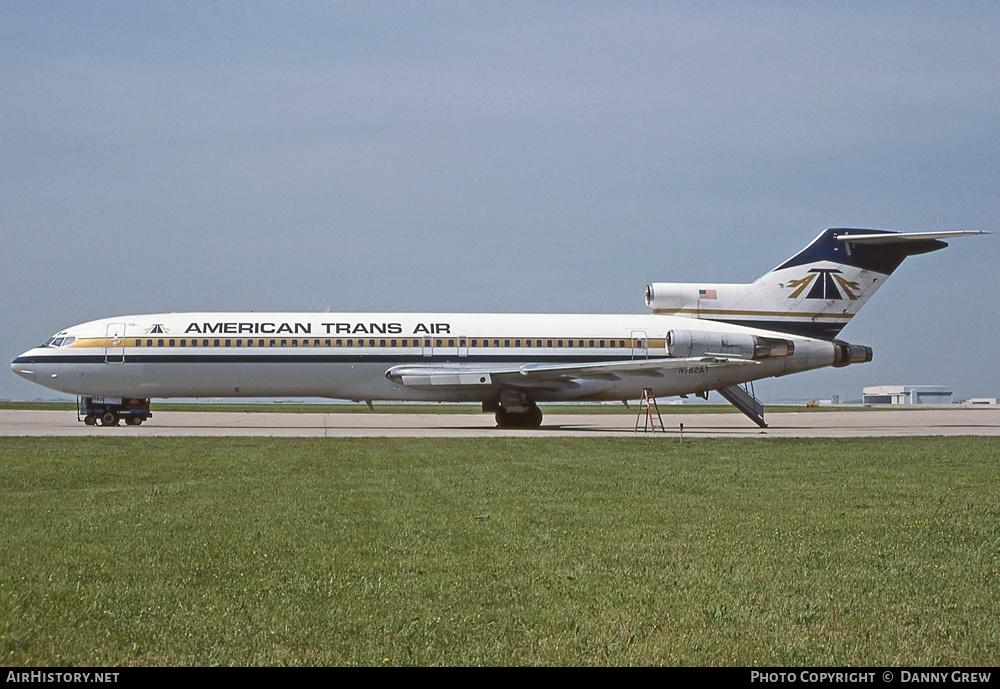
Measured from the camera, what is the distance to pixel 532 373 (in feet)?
115

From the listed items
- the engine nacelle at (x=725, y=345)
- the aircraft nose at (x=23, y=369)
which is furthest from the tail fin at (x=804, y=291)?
the aircraft nose at (x=23, y=369)

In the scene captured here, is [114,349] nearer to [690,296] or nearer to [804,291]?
[690,296]

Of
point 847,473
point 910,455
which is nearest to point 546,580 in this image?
point 847,473

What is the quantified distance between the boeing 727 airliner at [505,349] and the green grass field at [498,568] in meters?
18.2

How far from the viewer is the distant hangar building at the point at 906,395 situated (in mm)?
126688

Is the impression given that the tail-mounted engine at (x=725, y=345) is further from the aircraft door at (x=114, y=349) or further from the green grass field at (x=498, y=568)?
the green grass field at (x=498, y=568)

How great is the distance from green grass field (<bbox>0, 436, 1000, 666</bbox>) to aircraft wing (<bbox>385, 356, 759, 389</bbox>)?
18088 millimetres

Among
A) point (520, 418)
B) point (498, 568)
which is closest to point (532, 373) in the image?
point (520, 418)

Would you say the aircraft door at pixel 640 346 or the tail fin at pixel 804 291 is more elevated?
the tail fin at pixel 804 291

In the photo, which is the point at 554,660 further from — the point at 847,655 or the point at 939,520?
the point at 939,520

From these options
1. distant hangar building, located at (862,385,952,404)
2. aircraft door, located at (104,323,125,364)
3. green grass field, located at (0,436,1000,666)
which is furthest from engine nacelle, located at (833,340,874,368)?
distant hangar building, located at (862,385,952,404)

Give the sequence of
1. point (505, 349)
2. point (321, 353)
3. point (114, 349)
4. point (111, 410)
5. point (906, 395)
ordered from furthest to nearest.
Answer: point (906, 395) → point (111, 410) → point (505, 349) → point (321, 353) → point (114, 349)

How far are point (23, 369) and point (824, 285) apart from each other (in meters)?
28.4

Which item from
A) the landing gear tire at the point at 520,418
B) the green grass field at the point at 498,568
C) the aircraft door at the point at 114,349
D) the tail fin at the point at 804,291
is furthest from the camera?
the tail fin at the point at 804,291
